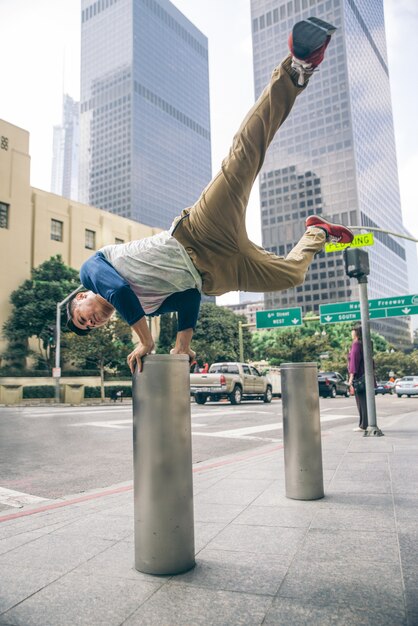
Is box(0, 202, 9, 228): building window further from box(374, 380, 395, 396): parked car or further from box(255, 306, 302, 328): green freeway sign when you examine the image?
box(374, 380, 395, 396): parked car

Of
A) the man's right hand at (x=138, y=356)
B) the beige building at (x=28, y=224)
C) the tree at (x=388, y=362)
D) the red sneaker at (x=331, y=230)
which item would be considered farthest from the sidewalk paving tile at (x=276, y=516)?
the tree at (x=388, y=362)

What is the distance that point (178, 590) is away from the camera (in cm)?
221

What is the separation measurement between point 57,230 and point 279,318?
812 inches

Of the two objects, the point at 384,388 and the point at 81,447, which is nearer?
the point at 81,447

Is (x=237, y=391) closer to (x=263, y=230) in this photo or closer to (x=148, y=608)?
(x=148, y=608)

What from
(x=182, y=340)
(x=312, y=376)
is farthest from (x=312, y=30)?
(x=312, y=376)

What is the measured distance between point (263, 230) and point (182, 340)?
121795mm

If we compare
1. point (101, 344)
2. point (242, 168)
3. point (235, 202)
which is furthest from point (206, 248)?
point (101, 344)

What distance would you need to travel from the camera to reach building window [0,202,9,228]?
35.1 m

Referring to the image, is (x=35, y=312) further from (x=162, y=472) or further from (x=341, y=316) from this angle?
(x=162, y=472)

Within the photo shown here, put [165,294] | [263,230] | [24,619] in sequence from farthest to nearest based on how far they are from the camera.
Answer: [263,230] → [165,294] → [24,619]

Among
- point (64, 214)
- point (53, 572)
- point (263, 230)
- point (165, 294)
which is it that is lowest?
point (53, 572)

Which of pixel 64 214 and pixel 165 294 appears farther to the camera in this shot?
pixel 64 214

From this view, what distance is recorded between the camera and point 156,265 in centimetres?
298
